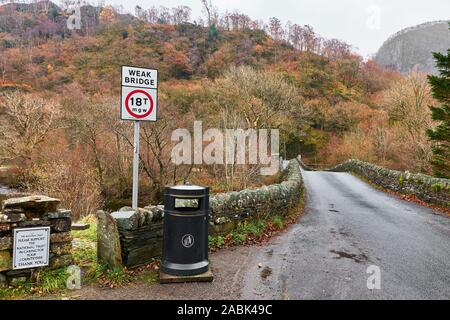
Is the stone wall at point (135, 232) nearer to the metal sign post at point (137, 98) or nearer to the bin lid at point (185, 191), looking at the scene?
the metal sign post at point (137, 98)

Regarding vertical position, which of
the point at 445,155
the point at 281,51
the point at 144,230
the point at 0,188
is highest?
the point at 281,51

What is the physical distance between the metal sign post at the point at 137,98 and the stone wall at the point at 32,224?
3.84 ft

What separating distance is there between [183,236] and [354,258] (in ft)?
10.9

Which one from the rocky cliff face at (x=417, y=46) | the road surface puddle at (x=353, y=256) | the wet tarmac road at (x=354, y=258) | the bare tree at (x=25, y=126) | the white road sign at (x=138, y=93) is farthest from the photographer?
the rocky cliff face at (x=417, y=46)

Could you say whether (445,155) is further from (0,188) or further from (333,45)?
(333,45)

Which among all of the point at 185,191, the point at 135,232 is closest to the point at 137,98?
the point at 185,191

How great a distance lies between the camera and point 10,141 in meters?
24.1

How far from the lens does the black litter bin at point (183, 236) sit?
4.75 meters

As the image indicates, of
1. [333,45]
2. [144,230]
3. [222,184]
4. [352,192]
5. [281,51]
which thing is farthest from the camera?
[333,45]

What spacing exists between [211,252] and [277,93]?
21.0 m

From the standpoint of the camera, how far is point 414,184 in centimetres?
1436

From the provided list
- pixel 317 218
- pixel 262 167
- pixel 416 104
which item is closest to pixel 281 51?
pixel 416 104

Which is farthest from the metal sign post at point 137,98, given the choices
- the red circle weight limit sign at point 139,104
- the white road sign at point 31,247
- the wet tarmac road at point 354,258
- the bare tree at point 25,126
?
the bare tree at point 25,126

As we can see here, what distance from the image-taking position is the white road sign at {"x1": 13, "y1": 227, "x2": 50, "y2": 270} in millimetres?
4184
